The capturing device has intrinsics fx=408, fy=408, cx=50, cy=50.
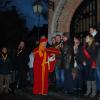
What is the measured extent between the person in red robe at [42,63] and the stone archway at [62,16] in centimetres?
852

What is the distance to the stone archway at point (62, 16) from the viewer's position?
2214 centimetres

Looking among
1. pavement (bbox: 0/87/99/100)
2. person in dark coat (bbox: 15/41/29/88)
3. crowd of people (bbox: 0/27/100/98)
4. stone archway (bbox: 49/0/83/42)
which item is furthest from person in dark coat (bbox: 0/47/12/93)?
stone archway (bbox: 49/0/83/42)

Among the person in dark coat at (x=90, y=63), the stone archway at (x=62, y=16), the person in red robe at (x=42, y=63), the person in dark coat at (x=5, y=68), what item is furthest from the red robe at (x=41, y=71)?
the stone archway at (x=62, y=16)

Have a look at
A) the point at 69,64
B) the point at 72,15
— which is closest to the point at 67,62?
the point at 69,64

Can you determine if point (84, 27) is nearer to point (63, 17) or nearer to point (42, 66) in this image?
point (63, 17)

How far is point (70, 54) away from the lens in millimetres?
13266

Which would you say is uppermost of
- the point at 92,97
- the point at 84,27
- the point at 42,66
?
the point at 84,27

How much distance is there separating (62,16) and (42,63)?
926 cm

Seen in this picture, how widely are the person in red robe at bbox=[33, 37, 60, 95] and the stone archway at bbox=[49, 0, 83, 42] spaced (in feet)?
27.9

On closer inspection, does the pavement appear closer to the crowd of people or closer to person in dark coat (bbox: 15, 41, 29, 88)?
the crowd of people

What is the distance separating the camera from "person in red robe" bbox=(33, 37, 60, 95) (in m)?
13.6

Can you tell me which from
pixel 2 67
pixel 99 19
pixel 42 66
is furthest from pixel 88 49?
pixel 99 19

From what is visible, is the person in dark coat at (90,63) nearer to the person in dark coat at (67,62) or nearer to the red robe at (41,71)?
the person in dark coat at (67,62)

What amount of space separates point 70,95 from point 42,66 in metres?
1.40
